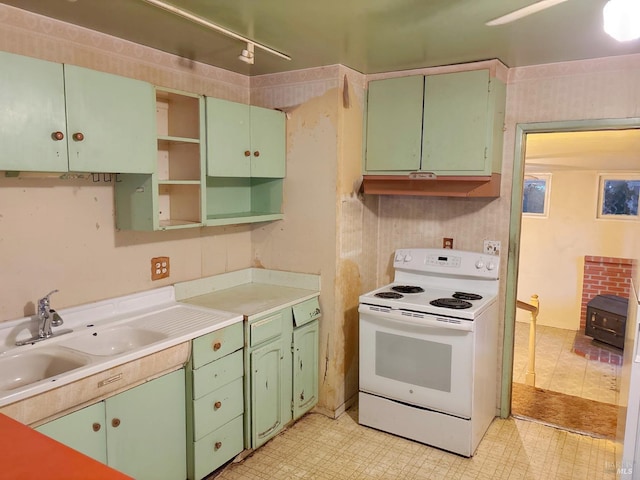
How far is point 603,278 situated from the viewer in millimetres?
6770

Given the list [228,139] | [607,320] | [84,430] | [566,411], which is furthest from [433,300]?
→ [607,320]

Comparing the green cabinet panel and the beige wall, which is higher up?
the beige wall

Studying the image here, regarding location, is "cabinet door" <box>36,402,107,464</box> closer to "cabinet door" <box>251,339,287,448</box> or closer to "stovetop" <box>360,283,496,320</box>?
"cabinet door" <box>251,339,287,448</box>

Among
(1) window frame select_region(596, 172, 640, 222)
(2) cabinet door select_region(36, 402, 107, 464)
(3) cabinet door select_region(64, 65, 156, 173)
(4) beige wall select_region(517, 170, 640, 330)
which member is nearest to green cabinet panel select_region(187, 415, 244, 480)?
(2) cabinet door select_region(36, 402, 107, 464)

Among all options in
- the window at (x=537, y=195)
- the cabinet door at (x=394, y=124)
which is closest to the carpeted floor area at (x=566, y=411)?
the cabinet door at (x=394, y=124)

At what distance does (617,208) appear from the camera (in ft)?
21.9

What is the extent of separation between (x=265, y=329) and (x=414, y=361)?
931 millimetres

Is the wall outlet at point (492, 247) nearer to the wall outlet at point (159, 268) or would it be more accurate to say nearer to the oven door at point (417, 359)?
the oven door at point (417, 359)

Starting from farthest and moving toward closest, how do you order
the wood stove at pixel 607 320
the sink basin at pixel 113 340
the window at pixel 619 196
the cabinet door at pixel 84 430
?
1. the window at pixel 619 196
2. the wood stove at pixel 607 320
3. the sink basin at pixel 113 340
4. the cabinet door at pixel 84 430

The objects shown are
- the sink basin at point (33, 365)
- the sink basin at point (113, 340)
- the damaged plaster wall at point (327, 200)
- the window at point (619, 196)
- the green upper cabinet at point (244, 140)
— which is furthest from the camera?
the window at point (619, 196)

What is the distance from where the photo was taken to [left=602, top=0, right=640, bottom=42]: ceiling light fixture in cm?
142

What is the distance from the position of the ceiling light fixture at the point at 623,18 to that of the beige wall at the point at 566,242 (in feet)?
19.7

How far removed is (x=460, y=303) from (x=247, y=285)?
1.48 metres

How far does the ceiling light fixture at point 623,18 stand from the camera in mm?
1416
